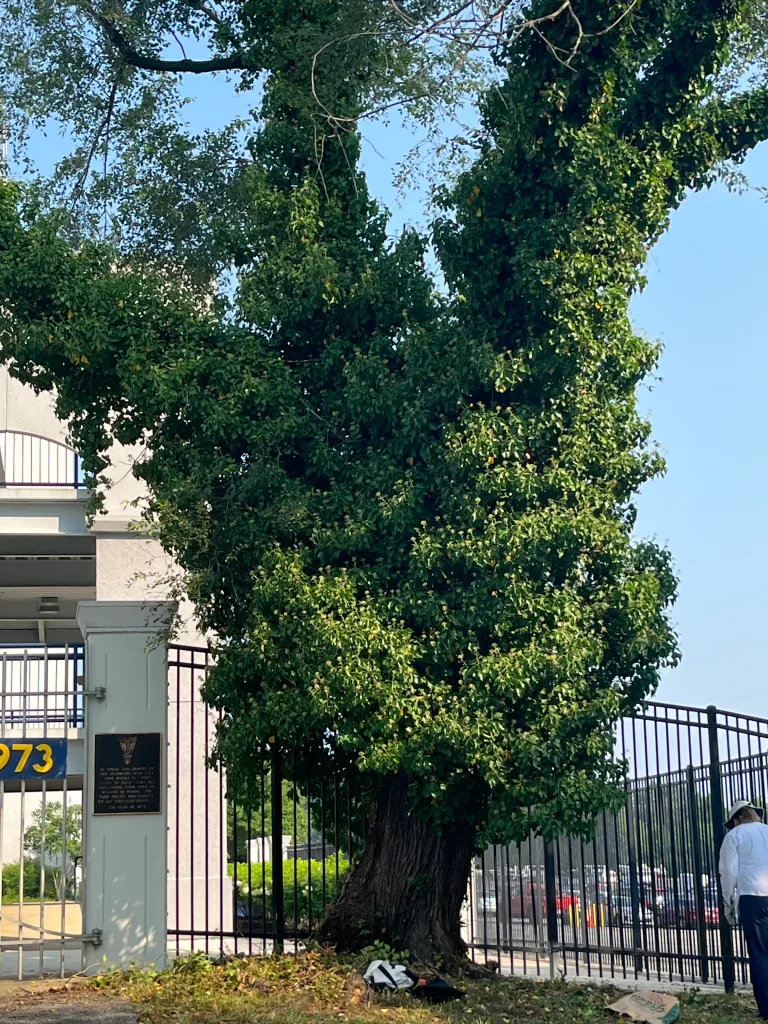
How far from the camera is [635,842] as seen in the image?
1164cm

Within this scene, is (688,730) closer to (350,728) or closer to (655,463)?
(655,463)

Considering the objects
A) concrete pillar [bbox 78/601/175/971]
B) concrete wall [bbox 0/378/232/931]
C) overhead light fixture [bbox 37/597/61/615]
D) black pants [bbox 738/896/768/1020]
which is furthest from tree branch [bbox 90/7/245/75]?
overhead light fixture [bbox 37/597/61/615]

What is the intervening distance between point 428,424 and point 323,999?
14.7 feet

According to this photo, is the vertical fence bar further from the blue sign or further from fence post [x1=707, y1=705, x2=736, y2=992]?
fence post [x1=707, y1=705, x2=736, y2=992]

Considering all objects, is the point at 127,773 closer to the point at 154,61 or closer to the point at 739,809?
the point at 739,809

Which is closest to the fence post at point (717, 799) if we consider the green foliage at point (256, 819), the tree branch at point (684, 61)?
the green foliage at point (256, 819)

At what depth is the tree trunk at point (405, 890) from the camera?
1030 centimetres

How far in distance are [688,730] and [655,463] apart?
246 centimetres

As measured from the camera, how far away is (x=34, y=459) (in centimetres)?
2395

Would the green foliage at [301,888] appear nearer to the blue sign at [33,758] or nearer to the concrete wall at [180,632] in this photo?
the concrete wall at [180,632]

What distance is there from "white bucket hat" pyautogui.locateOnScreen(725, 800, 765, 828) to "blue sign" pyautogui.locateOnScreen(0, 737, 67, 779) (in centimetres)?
549

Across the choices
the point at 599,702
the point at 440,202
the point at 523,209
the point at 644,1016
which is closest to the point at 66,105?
the point at 440,202

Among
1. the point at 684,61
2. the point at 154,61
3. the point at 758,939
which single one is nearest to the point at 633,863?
the point at 758,939

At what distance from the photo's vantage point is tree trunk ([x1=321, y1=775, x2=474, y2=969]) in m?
10.3
